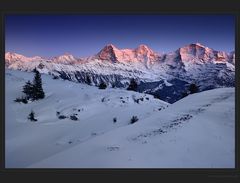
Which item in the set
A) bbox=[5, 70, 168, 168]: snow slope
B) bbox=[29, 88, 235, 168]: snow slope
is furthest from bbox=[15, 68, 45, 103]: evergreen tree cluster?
bbox=[29, 88, 235, 168]: snow slope

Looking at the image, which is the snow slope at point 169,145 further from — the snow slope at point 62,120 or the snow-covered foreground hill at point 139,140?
the snow slope at point 62,120

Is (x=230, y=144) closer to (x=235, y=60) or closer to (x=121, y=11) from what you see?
(x=235, y=60)

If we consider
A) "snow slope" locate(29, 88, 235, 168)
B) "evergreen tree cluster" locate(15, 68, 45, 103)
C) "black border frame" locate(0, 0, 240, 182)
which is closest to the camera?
"black border frame" locate(0, 0, 240, 182)

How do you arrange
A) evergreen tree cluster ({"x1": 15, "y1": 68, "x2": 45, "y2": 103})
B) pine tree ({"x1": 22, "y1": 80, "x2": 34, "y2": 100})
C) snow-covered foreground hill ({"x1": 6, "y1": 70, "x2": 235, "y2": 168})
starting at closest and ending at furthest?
snow-covered foreground hill ({"x1": 6, "y1": 70, "x2": 235, "y2": 168}), pine tree ({"x1": 22, "y1": 80, "x2": 34, "y2": 100}), evergreen tree cluster ({"x1": 15, "y1": 68, "x2": 45, "y2": 103})

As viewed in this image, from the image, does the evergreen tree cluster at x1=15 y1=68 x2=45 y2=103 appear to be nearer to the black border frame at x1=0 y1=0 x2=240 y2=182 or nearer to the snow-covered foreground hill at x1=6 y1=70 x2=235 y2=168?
the snow-covered foreground hill at x1=6 y1=70 x2=235 y2=168

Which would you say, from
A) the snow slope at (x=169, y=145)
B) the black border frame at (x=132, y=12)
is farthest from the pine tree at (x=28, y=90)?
the black border frame at (x=132, y=12)

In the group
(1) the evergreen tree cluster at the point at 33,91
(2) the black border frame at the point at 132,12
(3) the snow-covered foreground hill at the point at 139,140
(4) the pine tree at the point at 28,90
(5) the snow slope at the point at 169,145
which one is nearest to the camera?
(2) the black border frame at the point at 132,12

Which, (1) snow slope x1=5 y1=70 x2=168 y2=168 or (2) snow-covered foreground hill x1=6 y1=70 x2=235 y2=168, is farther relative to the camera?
(1) snow slope x1=5 y1=70 x2=168 y2=168
